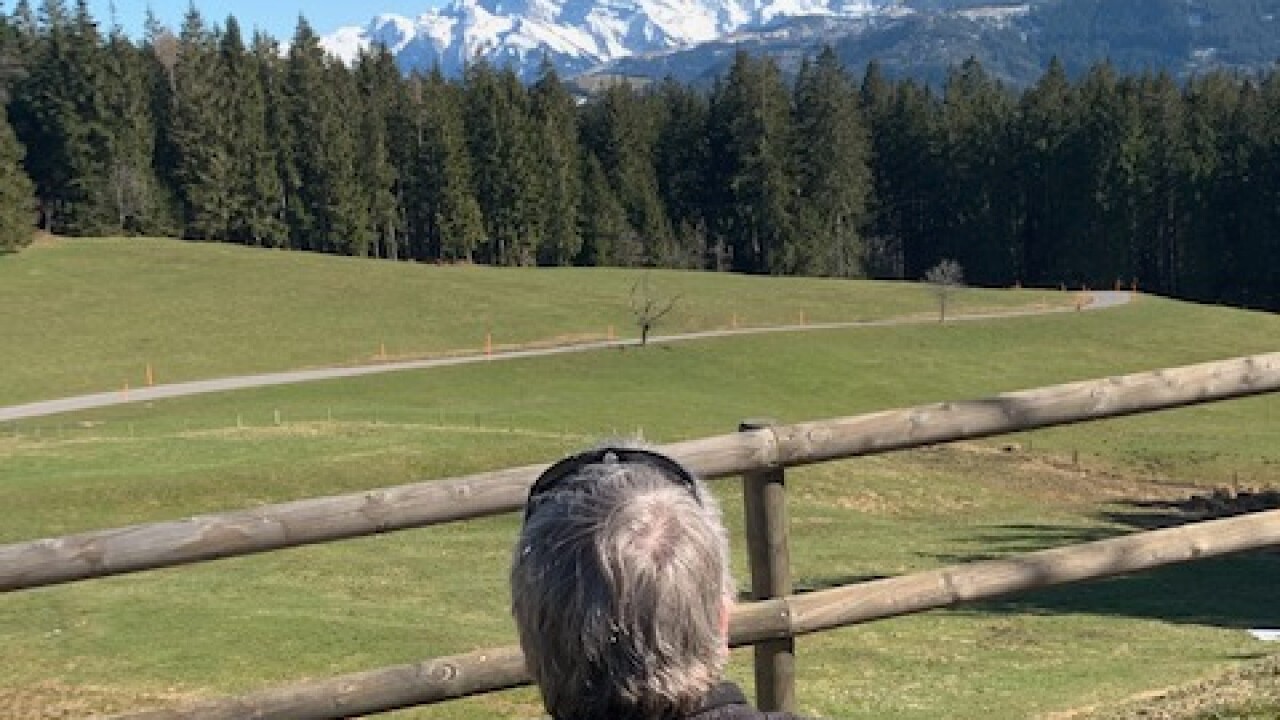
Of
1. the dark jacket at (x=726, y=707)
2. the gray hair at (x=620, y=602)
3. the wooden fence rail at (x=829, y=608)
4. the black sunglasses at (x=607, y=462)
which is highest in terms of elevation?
the black sunglasses at (x=607, y=462)

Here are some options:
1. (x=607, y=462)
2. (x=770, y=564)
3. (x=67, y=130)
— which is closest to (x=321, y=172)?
(x=67, y=130)

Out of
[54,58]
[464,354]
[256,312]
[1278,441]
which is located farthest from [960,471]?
[54,58]

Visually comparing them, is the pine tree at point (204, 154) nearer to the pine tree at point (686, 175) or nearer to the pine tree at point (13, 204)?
the pine tree at point (13, 204)

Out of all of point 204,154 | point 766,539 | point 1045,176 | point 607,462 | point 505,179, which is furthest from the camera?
point 1045,176

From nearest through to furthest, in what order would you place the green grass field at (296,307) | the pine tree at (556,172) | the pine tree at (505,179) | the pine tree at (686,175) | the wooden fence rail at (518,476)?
the wooden fence rail at (518,476), the green grass field at (296,307), the pine tree at (505,179), the pine tree at (556,172), the pine tree at (686,175)

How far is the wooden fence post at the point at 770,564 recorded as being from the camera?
215 inches

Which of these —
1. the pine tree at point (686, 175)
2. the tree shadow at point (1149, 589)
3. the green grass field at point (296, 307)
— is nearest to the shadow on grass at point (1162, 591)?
the tree shadow at point (1149, 589)

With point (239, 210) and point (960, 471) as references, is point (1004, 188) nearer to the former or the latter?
Answer: point (239, 210)

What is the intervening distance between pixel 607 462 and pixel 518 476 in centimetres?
257

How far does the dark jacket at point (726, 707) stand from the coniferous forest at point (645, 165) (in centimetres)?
9684

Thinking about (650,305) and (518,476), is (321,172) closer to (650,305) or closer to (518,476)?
(650,305)

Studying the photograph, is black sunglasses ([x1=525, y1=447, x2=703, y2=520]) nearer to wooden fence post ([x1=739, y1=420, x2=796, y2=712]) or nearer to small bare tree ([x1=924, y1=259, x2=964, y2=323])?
wooden fence post ([x1=739, y1=420, x2=796, y2=712])

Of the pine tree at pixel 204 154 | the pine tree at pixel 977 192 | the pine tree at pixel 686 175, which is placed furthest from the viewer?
the pine tree at pixel 686 175

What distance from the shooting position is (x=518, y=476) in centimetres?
507
